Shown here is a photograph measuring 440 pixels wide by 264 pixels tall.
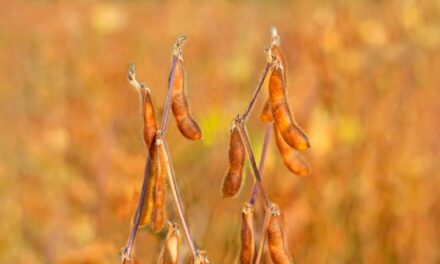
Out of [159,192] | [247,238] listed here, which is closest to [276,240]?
[247,238]

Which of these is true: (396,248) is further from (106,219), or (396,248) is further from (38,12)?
(38,12)

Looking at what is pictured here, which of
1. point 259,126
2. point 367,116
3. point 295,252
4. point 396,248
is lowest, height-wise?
point 295,252

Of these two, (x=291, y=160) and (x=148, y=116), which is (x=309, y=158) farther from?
(x=148, y=116)

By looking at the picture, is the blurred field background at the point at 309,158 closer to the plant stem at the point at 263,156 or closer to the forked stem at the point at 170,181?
the plant stem at the point at 263,156

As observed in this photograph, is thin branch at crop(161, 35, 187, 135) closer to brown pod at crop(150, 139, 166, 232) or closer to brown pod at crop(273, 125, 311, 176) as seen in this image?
brown pod at crop(150, 139, 166, 232)

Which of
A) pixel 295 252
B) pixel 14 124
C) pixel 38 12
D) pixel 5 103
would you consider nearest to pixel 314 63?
pixel 295 252
